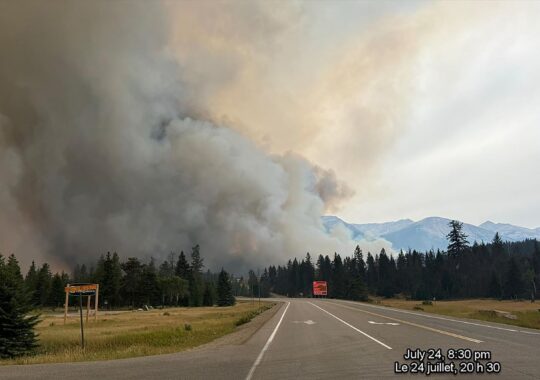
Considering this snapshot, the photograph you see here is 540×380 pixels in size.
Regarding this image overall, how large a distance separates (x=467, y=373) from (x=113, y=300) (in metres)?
126

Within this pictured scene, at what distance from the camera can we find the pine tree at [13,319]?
24344mm

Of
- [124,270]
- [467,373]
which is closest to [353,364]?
[467,373]

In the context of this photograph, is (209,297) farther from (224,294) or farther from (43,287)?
(43,287)

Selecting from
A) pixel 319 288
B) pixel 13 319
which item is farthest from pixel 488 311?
pixel 319 288

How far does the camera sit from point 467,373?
1102 cm

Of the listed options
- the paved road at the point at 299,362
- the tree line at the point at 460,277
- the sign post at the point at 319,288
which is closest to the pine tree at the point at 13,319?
the paved road at the point at 299,362

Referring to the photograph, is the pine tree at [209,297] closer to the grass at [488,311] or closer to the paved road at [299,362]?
the grass at [488,311]

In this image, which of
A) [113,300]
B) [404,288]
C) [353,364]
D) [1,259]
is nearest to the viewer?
[353,364]

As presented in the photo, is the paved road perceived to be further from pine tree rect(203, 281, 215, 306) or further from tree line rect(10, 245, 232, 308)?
pine tree rect(203, 281, 215, 306)

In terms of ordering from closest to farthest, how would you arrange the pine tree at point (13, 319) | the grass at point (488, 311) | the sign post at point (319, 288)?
the pine tree at point (13, 319)
the grass at point (488, 311)
the sign post at point (319, 288)

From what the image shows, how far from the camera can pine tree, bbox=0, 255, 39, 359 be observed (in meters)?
24.3

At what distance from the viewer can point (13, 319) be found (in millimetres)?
25078

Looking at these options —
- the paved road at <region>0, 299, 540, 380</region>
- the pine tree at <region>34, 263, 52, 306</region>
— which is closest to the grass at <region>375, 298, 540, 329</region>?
the paved road at <region>0, 299, 540, 380</region>

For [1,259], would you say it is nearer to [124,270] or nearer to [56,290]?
[124,270]
